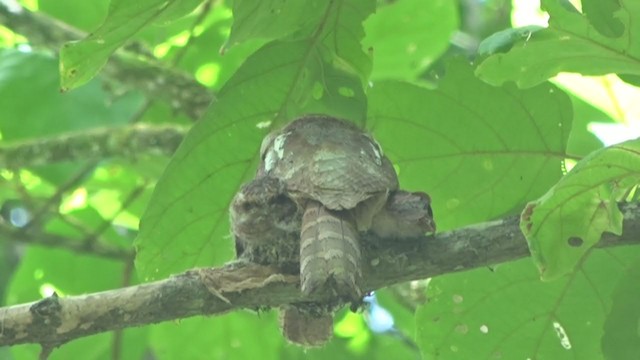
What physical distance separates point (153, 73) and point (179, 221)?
1289 mm

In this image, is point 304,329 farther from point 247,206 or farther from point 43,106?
point 43,106

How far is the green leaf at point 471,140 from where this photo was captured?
92.3 inches

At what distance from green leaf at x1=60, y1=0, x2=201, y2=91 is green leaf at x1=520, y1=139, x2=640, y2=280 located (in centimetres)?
72

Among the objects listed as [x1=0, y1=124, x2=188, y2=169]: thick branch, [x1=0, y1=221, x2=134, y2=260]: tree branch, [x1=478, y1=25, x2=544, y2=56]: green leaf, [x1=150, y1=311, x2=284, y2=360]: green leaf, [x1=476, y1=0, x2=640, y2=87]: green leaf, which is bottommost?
[x1=476, y1=0, x2=640, y2=87]: green leaf

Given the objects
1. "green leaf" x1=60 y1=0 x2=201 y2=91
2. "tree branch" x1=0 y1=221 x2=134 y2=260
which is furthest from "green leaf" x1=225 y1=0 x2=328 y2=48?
"tree branch" x1=0 y1=221 x2=134 y2=260

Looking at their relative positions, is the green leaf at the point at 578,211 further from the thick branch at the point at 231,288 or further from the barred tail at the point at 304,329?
the barred tail at the point at 304,329

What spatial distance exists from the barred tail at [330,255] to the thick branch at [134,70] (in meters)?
1.77

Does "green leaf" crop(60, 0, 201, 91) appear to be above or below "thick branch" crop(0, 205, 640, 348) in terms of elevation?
above

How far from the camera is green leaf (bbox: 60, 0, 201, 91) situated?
203cm

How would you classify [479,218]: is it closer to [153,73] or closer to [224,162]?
[224,162]

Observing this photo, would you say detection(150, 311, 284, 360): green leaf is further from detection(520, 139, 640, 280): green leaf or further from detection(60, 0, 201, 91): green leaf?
detection(520, 139, 640, 280): green leaf

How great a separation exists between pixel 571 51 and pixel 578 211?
0.30 metres

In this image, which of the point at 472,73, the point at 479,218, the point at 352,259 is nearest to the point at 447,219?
the point at 479,218

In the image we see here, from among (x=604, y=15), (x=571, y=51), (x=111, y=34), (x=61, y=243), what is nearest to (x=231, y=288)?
(x=111, y=34)
